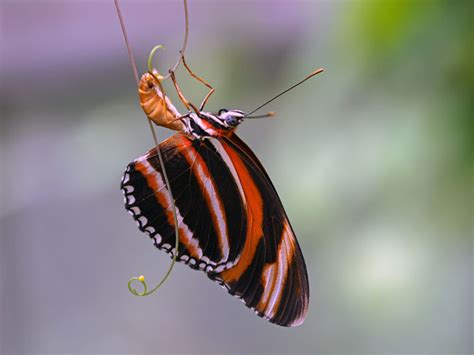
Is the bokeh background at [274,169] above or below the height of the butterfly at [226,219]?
above

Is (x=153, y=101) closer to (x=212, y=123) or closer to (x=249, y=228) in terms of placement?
(x=212, y=123)

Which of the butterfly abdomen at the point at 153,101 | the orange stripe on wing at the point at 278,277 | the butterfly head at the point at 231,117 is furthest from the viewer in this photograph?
the orange stripe on wing at the point at 278,277

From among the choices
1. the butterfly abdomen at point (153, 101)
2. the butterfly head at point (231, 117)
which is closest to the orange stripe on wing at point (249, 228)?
the butterfly head at point (231, 117)

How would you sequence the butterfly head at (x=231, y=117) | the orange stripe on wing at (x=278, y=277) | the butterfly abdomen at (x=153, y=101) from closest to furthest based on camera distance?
the butterfly abdomen at (x=153, y=101) → the butterfly head at (x=231, y=117) → the orange stripe on wing at (x=278, y=277)

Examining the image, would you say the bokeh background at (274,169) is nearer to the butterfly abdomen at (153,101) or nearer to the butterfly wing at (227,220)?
the butterfly wing at (227,220)

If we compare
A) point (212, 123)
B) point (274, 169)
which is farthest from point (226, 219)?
point (274, 169)

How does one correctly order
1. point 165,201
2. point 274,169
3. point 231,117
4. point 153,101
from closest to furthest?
point 153,101 < point 231,117 < point 165,201 < point 274,169

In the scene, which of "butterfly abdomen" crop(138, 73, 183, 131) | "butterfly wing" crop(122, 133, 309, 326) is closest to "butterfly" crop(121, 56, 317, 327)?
"butterfly wing" crop(122, 133, 309, 326)
